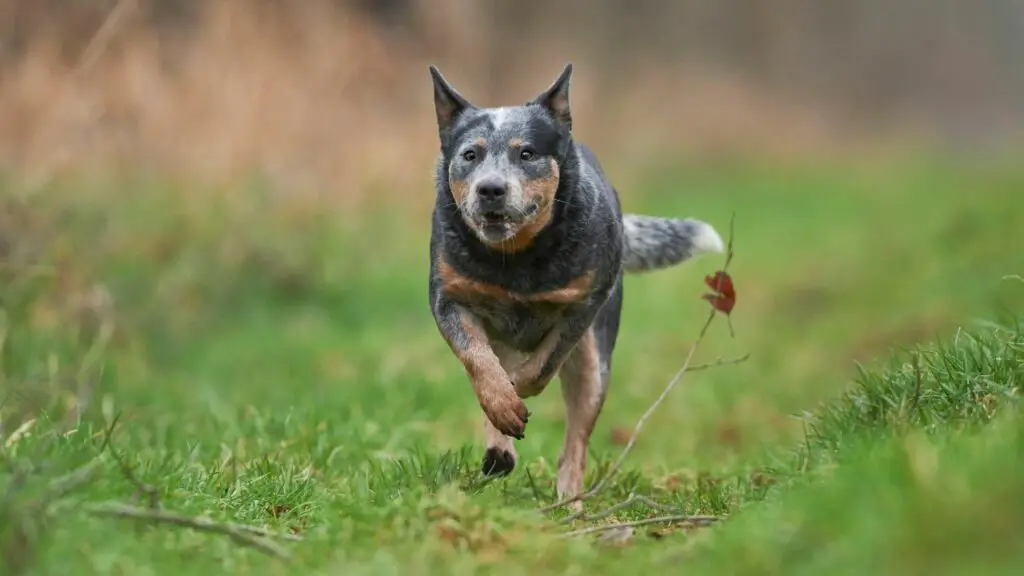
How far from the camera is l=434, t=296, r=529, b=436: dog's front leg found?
4.66m

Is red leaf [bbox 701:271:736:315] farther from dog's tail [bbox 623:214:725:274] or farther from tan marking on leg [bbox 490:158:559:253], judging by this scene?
dog's tail [bbox 623:214:725:274]

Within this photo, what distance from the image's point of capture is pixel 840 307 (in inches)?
418

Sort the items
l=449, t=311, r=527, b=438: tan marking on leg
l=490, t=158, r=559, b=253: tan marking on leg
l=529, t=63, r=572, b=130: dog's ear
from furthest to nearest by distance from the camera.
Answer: l=529, t=63, r=572, b=130: dog's ear < l=490, t=158, r=559, b=253: tan marking on leg < l=449, t=311, r=527, b=438: tan marking on leg

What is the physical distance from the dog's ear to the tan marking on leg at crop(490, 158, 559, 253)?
346 millimetres

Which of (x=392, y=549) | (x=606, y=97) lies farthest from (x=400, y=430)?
(x=606, y=97)

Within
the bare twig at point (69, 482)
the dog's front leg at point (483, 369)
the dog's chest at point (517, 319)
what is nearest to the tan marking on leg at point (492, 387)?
the dog's front leg at point (483, 369)

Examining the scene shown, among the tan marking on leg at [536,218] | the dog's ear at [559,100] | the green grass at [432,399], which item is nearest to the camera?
the green grass at [432,399]

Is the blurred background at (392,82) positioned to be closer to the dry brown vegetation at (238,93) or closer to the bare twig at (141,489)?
the dry brown vegetation at (238,93)

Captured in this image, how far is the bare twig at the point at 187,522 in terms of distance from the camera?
3648 mm

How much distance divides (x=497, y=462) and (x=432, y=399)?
2551 mm

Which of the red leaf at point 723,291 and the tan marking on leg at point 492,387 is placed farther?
the red leaf at point 723,291

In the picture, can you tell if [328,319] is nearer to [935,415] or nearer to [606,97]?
[935,415]

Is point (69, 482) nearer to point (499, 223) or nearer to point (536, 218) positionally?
point (499, 223)

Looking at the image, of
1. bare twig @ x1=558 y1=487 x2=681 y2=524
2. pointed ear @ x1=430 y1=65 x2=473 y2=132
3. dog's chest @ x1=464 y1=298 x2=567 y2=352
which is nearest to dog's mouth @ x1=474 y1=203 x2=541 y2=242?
dog's chest @ x1=464 y1=298 x2=567 y2=352
